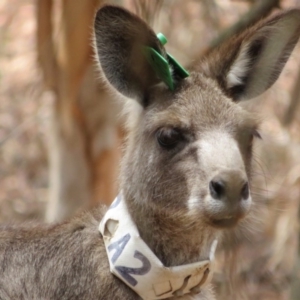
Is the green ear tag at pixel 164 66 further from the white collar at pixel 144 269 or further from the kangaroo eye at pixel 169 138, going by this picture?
the white collar at pixel 144 269

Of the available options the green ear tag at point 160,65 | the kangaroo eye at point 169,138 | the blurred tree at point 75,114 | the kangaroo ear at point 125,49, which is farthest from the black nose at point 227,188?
the blurred tree at point 75,114

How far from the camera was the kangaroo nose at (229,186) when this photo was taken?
317cm

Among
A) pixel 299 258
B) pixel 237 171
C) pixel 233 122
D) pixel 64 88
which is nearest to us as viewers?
pixel 237 171

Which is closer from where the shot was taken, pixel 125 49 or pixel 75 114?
pixel 125 49

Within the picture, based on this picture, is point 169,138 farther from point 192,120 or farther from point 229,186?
point 229,186

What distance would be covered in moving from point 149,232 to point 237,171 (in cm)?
67

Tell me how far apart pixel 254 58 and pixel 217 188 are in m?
0.97

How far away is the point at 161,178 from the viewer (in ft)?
11.7

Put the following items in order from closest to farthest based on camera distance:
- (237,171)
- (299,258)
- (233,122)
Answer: (237,171) < (233,122) < (299,258)

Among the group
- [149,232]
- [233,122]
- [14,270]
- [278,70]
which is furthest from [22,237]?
[278,70]

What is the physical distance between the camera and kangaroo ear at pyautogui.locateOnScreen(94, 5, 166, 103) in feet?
11.7

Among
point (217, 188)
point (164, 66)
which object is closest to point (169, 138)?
point (164, 66)

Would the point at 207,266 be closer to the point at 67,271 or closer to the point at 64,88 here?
the point at 67,271

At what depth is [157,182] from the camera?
3570 mm
